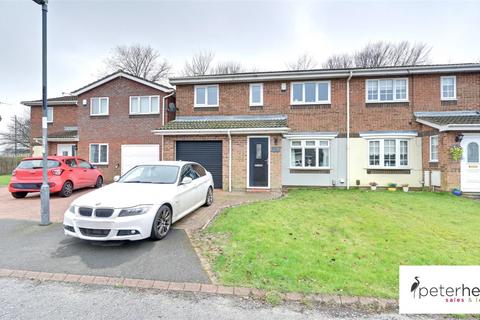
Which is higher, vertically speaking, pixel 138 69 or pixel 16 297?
pixel 138 69

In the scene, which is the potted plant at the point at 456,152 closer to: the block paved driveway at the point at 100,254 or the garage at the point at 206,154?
the garage at the point at 206,154

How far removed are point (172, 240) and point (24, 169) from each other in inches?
318

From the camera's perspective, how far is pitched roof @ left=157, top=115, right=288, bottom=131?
1159cm

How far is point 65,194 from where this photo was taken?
32.9 feet

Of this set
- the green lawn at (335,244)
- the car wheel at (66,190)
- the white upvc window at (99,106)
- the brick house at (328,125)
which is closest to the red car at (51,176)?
the car wheel at (66,190)

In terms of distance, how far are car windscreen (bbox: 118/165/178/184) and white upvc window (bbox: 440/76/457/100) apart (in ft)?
43.0

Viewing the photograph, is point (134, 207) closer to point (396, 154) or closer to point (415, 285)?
point (415, 285)

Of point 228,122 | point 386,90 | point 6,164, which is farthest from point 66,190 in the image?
point 6,164

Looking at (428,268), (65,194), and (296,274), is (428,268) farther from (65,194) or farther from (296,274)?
(65,194)

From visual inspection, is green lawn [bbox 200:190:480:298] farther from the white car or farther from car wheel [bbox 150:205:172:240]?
the white car

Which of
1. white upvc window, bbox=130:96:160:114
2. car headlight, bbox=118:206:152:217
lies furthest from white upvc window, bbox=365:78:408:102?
car headlight, bbox=118:206:152:217

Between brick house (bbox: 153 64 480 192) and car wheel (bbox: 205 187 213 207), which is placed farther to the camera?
brick house (bbox: 153 64 480 192)

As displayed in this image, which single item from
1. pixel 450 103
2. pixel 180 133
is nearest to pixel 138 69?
pixel 180 133

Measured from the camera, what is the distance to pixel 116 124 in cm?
1569
